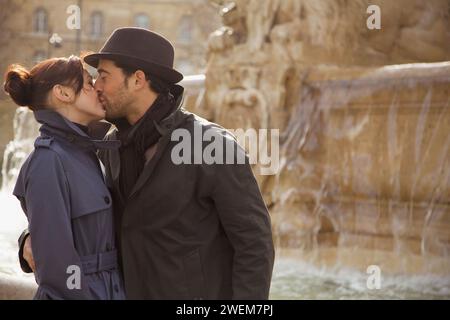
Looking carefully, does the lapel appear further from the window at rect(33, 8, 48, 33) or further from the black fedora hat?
the window at rect(33, 8, 48, 33)

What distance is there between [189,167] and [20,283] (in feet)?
3.34

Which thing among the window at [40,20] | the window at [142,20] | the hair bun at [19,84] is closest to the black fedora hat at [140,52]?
the hair bun at [19,84]

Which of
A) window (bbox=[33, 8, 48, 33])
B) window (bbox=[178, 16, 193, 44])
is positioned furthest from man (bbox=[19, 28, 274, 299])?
window (bbox=[178, 16, 193, 44])

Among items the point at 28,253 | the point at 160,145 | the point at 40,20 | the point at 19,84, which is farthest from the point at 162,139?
the point at 40,20

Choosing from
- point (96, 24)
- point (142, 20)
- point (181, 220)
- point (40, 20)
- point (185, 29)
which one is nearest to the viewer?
point (181, 220)

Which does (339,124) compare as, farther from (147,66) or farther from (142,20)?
(142,20)

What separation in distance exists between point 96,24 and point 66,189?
34328 mm

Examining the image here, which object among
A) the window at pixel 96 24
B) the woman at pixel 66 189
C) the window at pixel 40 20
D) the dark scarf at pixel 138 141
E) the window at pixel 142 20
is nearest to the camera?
the woman at pixel 66 189

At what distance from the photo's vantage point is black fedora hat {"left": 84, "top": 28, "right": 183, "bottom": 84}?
244 centimetres

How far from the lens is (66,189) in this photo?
2.22 m

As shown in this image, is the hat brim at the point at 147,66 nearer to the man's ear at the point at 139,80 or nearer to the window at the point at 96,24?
the man's ear at the point at 139,80

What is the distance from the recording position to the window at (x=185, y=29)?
35.8 m

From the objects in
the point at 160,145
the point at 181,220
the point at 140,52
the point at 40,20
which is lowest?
the point at 181,220

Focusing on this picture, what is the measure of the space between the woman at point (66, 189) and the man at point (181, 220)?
0.09 meters
